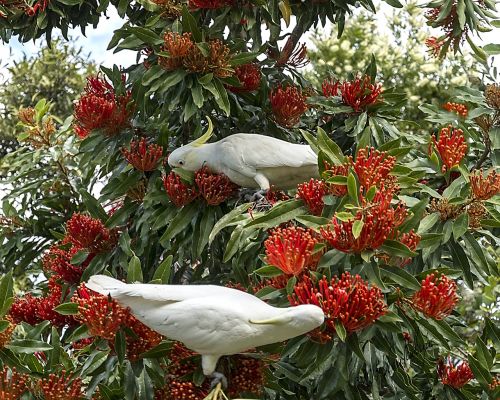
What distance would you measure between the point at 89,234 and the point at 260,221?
70 centimetres

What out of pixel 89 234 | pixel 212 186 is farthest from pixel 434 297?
pixel 89 234

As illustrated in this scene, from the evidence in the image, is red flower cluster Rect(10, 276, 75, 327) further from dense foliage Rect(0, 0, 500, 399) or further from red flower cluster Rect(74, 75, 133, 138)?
red flower cluster Rect(74, 75, 133, 138)

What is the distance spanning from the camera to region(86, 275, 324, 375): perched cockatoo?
1.62 meters

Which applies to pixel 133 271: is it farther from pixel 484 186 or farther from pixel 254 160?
pixel 484 186

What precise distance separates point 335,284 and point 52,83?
4441mm

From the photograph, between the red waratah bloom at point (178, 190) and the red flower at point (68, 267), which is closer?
the red waratah bloom at point (178, 190)

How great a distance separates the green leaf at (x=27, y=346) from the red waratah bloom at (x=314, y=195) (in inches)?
27.3

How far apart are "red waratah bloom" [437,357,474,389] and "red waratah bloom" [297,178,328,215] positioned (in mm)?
610

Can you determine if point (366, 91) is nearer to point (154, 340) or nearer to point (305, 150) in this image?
point (305, 150)

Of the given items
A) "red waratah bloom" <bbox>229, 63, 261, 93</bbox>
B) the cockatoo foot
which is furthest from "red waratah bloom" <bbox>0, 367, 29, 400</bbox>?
"red waratah bloom" <bbox>229, 63, 261, 93</bbox>

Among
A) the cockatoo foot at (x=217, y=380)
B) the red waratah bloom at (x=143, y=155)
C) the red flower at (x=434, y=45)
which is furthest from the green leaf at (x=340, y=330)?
the red flower at (x=434, y=45)

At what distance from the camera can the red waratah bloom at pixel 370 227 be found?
5.34 feet

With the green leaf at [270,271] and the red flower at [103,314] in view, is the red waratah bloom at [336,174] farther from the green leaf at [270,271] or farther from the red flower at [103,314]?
the red flower at [103,314]

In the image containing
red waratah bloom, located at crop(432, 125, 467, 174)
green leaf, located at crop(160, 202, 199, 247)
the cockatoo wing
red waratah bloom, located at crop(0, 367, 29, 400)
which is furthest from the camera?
green leaf, located at crop(160, 202, 199, 247)
